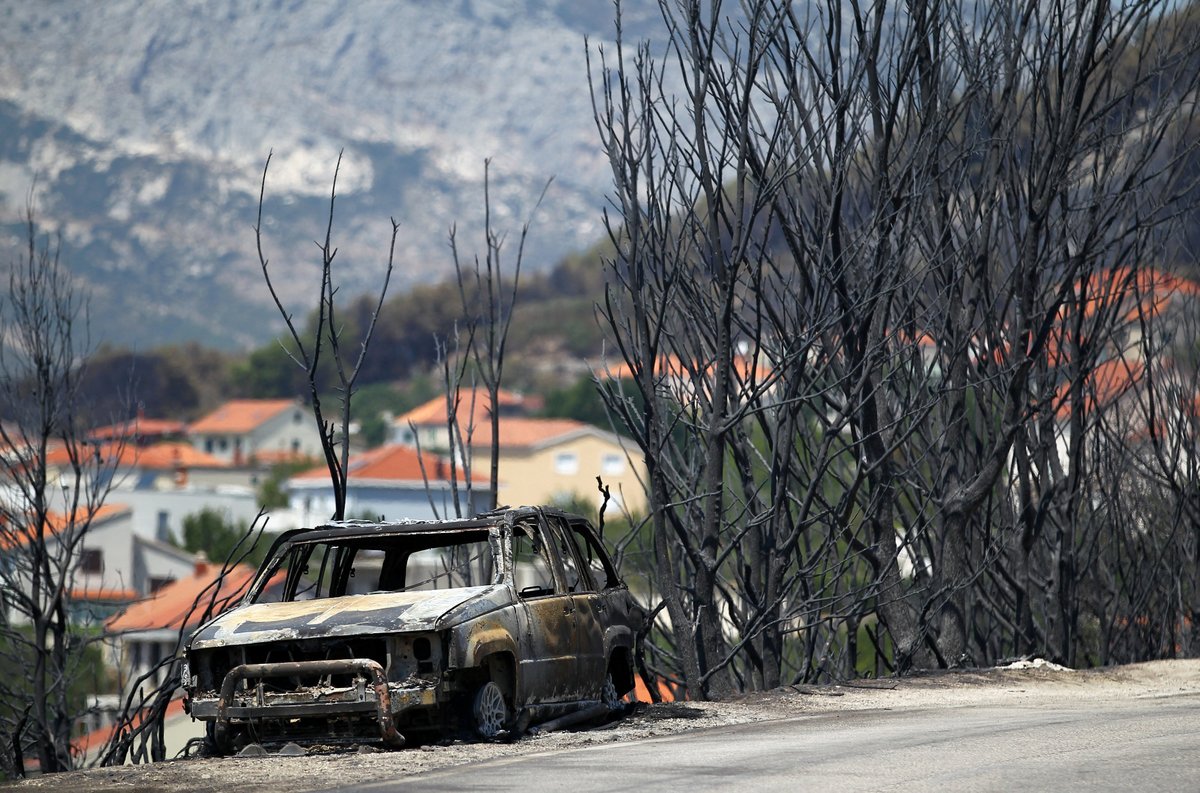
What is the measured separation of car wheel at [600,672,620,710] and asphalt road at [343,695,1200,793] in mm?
897

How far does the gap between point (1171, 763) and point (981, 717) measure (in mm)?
2802

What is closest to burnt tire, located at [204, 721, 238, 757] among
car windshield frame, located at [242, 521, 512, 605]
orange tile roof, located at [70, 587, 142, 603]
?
car windshield frame, located at [242, 521, 512, 605]

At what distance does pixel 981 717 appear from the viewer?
11.3 meters

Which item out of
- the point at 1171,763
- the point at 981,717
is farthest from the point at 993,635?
the point at 1171,763

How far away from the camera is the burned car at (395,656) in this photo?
933 cm

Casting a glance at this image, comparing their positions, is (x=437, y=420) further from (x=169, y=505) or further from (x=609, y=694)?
(x=609, y=694)

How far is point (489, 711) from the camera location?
9828 mm

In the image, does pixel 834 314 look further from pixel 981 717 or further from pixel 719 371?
pixel 981 717

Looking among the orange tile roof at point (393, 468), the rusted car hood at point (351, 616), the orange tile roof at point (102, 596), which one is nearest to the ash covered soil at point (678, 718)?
the rusted car hood at point (351, 616)

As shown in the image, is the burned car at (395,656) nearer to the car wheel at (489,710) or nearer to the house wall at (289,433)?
the car wheel at (489,710)

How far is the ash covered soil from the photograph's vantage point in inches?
337

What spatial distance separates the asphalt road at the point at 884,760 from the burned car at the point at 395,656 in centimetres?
69

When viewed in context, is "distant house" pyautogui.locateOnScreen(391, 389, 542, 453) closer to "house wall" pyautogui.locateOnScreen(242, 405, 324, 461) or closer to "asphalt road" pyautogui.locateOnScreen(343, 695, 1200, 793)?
"house wall" pyautogui.locateOnScreen(242, 405, 324, 461)

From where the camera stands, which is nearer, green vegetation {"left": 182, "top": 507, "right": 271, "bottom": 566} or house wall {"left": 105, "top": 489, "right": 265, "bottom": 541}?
green vegetation {"left": 182, "top": 507, "right": 271, "bottom": 566}
